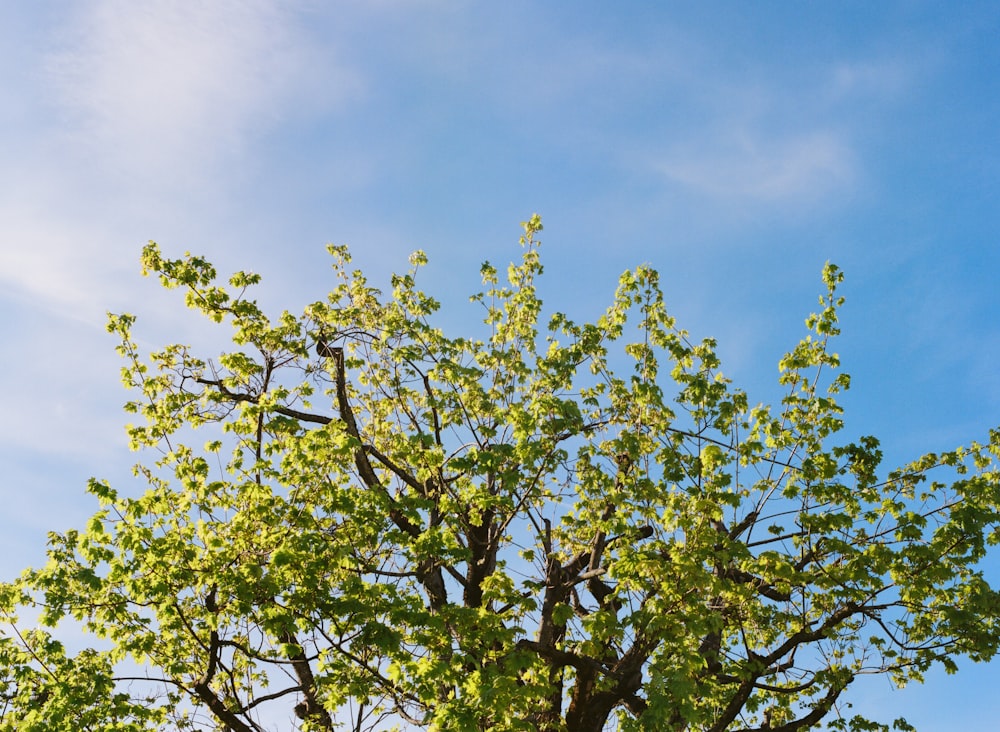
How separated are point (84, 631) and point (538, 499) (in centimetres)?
906

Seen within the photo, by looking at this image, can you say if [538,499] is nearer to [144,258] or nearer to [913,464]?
[913,464]

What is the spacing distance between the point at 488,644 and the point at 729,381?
7.66 m

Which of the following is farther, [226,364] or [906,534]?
[226,364]

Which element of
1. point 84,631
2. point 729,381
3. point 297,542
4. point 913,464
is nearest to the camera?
point 297,542

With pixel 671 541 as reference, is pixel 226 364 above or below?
above

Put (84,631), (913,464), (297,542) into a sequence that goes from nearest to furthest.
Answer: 1. (297,542)
2. (84,631)
3. (913,464)

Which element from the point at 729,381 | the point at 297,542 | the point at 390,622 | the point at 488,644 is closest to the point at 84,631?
the point at 297,542

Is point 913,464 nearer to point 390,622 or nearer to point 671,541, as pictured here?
point 671,541

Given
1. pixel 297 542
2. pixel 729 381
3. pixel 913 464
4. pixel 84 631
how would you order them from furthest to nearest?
1. pixel 729 381
2. pixel 913 464
3. pixel 84 631
4. pixel 297 542

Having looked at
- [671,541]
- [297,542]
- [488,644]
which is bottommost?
[488,644]

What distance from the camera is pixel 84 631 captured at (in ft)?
50.4

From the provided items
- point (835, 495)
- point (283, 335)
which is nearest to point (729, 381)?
point (835, 495)

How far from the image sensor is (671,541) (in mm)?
15516

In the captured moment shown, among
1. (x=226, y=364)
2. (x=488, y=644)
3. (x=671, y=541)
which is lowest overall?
(x=488, y=644)
